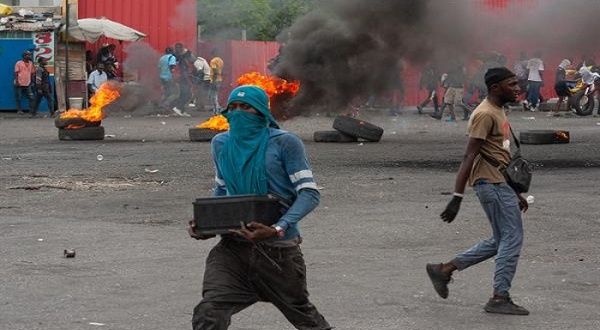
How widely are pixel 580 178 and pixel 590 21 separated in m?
5.57

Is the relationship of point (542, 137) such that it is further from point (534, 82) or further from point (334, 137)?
point (534, 82)

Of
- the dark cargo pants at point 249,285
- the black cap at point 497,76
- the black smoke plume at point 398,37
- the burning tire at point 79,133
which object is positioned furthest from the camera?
the burning tire at point 79,133

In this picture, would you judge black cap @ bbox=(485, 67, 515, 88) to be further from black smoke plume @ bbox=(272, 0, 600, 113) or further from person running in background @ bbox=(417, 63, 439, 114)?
person running in background @ bbox=(417, 63, 439, 114)

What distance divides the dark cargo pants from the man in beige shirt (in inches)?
77.2

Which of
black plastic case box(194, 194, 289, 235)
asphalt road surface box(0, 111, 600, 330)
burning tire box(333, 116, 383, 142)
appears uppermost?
black plastic case box(194, 194, 289, 235)

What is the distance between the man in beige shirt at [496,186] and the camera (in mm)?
7496

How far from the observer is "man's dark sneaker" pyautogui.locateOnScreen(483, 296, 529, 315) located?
293 inches

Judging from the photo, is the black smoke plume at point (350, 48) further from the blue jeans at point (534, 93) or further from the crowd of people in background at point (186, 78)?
the blue jeans at point (534, 93)

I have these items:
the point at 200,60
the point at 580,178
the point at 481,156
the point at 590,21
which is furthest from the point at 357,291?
the point at 200,60

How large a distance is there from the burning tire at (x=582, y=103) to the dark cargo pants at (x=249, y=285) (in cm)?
2581

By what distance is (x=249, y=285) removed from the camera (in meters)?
5.62

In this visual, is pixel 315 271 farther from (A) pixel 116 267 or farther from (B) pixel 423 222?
(B) pixel 423 222

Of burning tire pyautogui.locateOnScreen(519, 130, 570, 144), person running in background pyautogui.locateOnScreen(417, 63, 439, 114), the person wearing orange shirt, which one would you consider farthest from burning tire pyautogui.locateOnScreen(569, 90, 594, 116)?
the person wearing orange shirt

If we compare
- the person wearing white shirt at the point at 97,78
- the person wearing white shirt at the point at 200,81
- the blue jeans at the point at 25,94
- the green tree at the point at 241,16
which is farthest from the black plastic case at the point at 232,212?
the blue jeans at the point at 25,94
